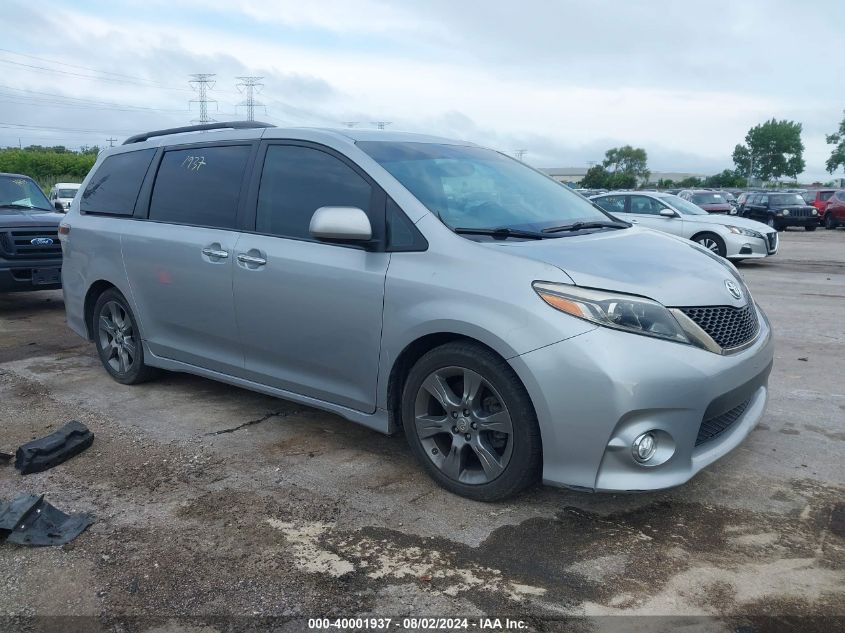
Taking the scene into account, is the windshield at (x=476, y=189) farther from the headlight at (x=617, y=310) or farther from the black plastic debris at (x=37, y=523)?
the black plastic debris at (x=37, y=523)

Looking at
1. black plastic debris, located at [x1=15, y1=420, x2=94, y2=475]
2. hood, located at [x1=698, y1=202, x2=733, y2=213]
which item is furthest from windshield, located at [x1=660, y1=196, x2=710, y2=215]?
black plastic debris, located at [x1=15, y1=420, x2=94, y2=475]

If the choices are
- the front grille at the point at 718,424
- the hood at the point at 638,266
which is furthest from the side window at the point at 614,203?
the front grille at the point at 718,424

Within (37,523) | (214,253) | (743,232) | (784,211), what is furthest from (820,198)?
(37,523)

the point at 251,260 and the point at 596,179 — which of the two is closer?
the point at 251,260

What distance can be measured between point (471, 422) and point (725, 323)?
4.17 feet

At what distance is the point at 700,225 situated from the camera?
48.9ft

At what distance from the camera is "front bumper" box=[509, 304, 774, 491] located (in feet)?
10.3

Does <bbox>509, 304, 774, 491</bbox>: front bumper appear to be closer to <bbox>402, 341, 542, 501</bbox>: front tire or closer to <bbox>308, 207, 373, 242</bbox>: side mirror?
<bbox>402, 341, 542, 501</bbox>: front tire

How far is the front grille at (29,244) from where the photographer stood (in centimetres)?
878

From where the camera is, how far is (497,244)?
3.62m

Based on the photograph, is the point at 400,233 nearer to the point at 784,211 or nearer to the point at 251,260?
the point at 251,260

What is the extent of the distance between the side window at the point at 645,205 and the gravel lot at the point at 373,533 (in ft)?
37.0

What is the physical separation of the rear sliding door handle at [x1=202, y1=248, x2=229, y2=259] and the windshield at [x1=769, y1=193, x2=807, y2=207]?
2959 cm

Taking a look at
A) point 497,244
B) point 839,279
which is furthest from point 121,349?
point 839,279
